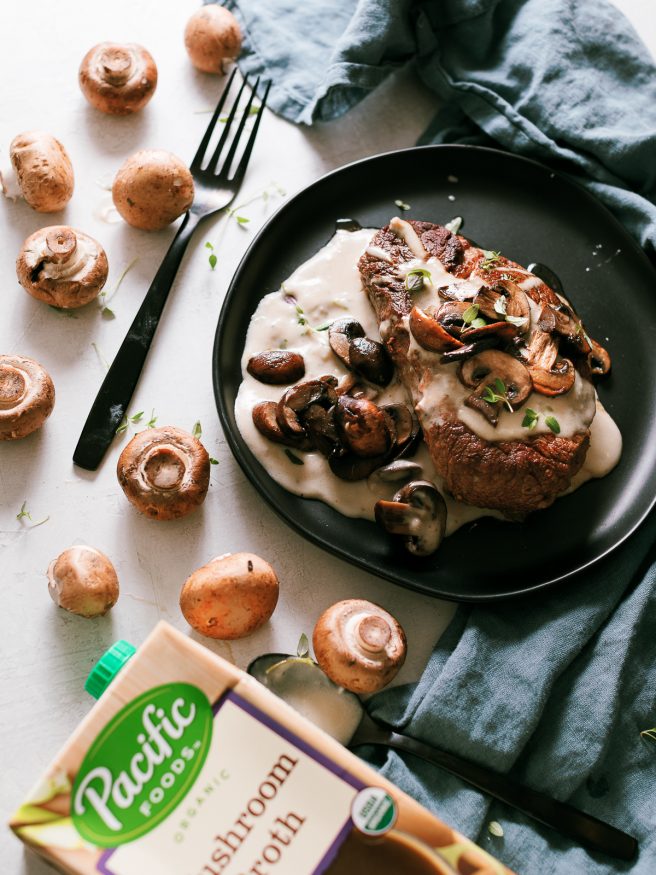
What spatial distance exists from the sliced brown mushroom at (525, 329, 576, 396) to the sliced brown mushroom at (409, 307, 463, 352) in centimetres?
22

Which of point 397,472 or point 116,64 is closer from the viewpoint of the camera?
point 397,472

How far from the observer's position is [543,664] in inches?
102

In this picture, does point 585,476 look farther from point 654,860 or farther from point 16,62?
point 16,62

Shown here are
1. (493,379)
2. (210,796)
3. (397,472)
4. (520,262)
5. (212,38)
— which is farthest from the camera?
(212,38)

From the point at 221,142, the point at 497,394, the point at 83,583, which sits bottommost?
the point at 83,583

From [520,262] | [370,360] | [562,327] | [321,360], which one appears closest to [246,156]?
[321,360]

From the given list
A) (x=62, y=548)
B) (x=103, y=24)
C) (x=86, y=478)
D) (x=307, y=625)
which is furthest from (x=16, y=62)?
(x=307, y=625)

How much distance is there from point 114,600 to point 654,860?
5.39ft

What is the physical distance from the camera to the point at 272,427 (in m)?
2.74

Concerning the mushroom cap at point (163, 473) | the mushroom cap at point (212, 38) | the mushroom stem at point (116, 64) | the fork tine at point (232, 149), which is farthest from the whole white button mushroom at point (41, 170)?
the mushroom cap at point (163, 473)

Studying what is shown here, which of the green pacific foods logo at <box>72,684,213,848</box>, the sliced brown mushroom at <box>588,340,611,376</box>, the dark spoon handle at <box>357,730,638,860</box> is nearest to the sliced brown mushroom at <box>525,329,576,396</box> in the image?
the sliced brown mushroom at <box>588,340,611,376</box>

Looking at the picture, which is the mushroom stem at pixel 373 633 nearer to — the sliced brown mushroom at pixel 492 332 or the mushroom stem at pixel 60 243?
the sliced brown mushroom at pixel 492 332

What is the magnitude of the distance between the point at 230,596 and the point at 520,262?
1.49 meters

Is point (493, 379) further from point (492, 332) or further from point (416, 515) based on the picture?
point (416, 515)
